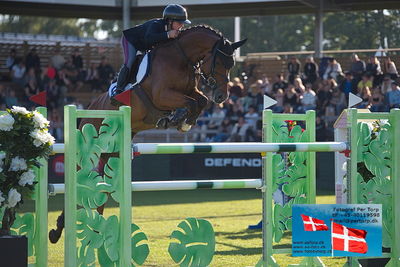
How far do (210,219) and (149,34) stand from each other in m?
3.25

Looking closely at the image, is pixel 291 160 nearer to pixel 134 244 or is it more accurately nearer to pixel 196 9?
pixel 134 244

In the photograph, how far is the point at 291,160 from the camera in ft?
20.2

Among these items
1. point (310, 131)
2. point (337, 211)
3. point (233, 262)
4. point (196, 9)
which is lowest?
point (233, 262)

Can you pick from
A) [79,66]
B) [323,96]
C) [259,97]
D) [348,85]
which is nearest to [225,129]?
[259,97]

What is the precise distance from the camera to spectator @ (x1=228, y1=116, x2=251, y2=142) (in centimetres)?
1718

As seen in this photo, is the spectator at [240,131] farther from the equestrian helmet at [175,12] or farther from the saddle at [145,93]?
the equestrian helmet at [175,12]

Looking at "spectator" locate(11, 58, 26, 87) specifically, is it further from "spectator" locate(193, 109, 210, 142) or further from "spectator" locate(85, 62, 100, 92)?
"spectator" locate(193, 109, 210, 142)

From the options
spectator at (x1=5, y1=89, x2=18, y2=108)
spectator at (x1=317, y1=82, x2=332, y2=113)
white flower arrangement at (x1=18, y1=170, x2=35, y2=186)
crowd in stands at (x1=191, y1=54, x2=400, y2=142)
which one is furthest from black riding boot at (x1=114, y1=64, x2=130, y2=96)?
spectator at (x1=5, y1=89, x2=18, y2=108)

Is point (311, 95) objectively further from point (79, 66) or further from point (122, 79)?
point (122, 79)

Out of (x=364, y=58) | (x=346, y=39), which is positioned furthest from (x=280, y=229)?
(x=346, y=39)

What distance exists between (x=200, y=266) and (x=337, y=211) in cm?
112

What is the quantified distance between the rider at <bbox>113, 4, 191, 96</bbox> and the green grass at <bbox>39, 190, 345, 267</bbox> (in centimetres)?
192

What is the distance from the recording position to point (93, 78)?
67.7 ft

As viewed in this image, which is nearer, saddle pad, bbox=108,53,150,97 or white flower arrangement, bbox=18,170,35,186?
white flower arrangement, bbox=18,170,35,186
